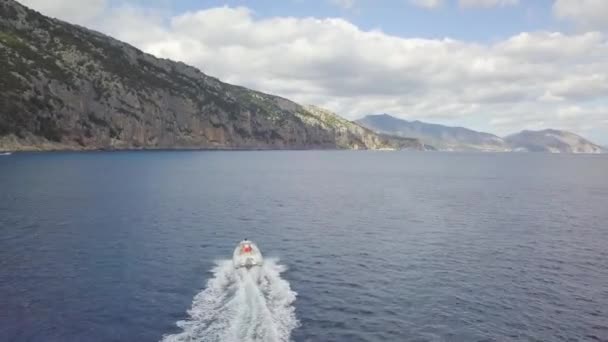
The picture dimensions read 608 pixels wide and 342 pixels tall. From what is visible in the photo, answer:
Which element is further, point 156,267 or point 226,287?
point 156,267

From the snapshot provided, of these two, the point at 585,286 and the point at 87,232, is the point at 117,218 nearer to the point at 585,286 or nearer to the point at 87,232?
the point at 87,232

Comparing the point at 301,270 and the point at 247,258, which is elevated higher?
the point at 247,258

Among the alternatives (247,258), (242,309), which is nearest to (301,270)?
(247,258)

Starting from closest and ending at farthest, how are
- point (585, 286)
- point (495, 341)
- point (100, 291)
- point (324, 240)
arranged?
point (495, 341)
point (100, 291)
point (585, 286)
point (324, 240)

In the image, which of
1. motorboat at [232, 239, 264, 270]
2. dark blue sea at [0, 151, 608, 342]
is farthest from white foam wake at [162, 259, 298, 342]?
motorboat at [232, 239, 264, 270]

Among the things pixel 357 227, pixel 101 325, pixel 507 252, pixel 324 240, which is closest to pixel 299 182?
pixel 357 227

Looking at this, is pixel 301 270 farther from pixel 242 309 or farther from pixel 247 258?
pixel 242 309

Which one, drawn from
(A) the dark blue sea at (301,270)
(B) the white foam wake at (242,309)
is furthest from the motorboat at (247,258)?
(A) the dark blue sea at (301,270)
